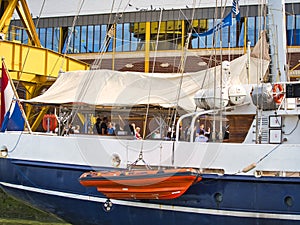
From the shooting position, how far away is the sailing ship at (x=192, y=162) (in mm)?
11414

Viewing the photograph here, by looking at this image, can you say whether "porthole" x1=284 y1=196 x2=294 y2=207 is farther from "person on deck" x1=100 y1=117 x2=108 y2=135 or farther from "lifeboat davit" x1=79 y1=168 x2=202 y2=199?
"person on deck" x1=100 y1=117 x2=108 y2=135

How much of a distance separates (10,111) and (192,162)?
487cm

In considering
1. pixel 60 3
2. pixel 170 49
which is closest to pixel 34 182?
pixel 170 49

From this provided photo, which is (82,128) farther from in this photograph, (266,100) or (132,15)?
(132,15)

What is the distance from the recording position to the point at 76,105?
15.3 metres

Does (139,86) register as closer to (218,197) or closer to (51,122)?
(51,122)

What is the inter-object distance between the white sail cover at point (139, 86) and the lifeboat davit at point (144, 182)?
2682 millimetres

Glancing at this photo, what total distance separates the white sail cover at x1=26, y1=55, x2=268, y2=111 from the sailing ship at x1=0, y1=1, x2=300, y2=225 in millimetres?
35

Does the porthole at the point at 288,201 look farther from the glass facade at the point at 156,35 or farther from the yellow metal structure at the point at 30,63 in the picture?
the glass facade at the point at 156,35

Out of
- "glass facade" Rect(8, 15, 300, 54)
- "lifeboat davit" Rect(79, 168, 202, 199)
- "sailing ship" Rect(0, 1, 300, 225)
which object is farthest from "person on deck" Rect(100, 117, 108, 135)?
"glass facade" Rect(8, 15, 300, 54)

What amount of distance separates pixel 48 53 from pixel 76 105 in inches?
264

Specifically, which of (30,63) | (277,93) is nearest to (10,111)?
(277,93)

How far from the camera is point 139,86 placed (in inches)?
593

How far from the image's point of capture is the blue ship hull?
37.1 ft
